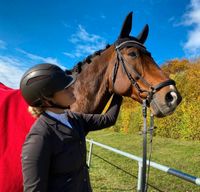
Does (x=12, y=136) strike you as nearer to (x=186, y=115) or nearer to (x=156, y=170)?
(x=156, y=170)

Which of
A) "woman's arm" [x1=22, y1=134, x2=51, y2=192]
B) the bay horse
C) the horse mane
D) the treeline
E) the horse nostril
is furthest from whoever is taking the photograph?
the treeline

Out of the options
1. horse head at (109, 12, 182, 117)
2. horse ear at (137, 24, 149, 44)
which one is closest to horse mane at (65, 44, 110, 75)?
horse head at (109, 12, 182, 117)

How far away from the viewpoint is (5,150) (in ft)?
7.87

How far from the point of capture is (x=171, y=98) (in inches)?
109

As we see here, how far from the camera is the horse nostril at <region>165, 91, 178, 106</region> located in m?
2.72

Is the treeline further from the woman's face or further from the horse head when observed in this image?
the woman's face

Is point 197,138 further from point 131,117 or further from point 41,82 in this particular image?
point 41,82

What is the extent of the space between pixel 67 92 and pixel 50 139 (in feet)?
1.21

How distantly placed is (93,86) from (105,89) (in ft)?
0.45

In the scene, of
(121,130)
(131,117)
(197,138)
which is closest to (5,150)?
(197,138)

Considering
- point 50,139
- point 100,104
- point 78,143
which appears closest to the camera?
point 50,139

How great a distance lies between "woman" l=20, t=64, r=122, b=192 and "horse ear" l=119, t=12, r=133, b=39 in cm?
146

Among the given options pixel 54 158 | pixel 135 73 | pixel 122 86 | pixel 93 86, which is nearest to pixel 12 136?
pixel 54 158

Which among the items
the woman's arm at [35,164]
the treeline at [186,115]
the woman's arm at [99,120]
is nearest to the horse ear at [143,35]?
the woman's arm at [99,120]
